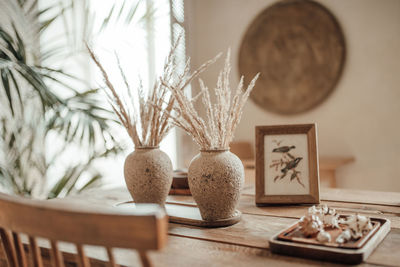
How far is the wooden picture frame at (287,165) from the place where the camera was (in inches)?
47.3

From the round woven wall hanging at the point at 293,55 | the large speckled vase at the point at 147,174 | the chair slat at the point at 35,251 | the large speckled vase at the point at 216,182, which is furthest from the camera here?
the round woven wall hanging at the point at 293,55

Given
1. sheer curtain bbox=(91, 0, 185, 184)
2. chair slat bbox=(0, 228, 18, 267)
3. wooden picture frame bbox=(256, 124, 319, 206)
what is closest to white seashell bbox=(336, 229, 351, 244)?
wooden picture frame bbox=(256, 124, 319, 206)

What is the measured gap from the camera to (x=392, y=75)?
286 centimetres

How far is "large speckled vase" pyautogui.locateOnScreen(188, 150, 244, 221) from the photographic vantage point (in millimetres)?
976

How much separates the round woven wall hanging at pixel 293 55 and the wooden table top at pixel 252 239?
6.23 ft

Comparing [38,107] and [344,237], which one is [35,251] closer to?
[344,237]

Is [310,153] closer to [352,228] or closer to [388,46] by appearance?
[352,228]

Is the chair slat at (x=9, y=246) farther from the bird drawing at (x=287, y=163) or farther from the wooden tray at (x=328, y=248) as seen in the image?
the bird drawing at (x=287, y=163)

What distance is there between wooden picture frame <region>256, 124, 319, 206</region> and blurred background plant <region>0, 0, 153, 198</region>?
86 centimetres

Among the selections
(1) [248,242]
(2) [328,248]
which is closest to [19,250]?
(1) [248,242]

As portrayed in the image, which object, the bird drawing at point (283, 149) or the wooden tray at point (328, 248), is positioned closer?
the wooden tray at point (328, 248)

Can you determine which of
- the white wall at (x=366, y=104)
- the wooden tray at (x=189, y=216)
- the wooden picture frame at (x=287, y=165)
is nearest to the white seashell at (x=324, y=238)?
the wooden tray at (x=189, y=216)

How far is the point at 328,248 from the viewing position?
2.40 ft

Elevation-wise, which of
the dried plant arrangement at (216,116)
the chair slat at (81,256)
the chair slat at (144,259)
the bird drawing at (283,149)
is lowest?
the chair slat at (81,256)
